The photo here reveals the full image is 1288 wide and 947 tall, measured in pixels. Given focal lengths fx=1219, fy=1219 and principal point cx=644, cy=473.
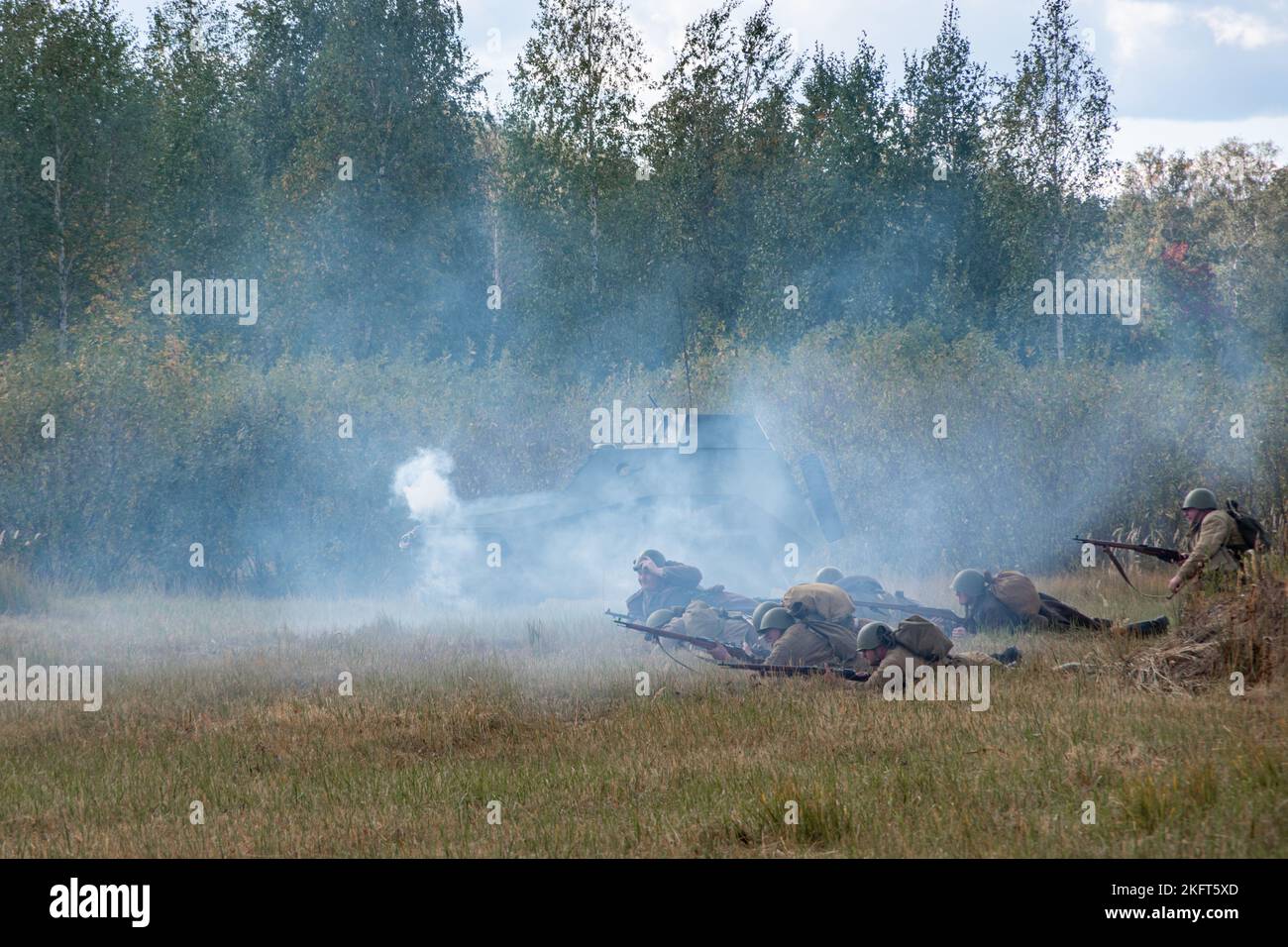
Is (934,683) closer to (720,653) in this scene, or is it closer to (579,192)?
(720,653)

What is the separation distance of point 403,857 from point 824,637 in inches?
219

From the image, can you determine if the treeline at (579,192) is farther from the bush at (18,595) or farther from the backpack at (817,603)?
the backpack at (817,603)

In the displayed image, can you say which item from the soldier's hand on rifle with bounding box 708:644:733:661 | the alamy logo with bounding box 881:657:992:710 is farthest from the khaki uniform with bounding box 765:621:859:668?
the alamy logo with bounding box 881:657:992:710

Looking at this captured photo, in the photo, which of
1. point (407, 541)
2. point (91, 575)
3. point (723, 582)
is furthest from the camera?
point (91, 575)

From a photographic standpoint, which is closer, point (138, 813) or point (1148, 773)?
point (1148, 773)

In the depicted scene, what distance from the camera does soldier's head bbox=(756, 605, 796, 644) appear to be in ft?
35.6

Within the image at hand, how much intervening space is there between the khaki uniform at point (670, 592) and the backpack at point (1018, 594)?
3.33m

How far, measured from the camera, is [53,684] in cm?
1146

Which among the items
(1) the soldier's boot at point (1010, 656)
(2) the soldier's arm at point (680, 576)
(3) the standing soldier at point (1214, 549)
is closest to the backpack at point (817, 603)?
(1) the soldier's boot at point (1010, 656)

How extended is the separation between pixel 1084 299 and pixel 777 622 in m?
27.0

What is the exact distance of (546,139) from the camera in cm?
3425

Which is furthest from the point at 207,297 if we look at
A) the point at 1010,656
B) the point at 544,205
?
the point at 1010,656

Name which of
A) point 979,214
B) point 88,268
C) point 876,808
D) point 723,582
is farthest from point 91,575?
point 979,214
